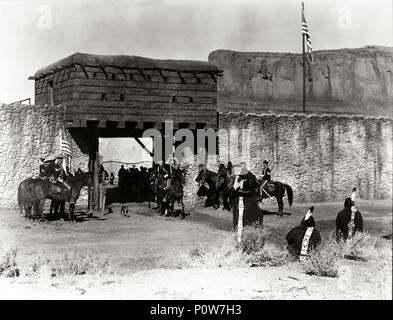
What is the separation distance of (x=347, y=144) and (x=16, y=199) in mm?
14318

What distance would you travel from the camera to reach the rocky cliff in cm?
8044

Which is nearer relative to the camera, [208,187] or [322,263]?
[322,263]

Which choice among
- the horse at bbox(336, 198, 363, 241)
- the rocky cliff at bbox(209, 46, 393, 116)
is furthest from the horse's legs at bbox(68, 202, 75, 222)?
the rocky cliff at bbox(209, 46, 393, 116)

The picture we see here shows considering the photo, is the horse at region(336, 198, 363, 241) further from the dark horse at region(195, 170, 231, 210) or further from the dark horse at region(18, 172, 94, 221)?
the dark horse at region(195, 170, 231, 210)

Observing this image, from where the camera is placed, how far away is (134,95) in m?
21.1

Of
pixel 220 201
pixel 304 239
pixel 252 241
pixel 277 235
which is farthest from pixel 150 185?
pixel 304 239

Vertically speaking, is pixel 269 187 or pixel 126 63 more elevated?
pixel 126 63

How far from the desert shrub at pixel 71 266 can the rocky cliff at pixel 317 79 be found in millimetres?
68526

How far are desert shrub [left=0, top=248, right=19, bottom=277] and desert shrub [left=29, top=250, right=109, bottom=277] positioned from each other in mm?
304

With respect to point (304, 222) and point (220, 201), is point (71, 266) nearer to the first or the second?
point (304, 222)

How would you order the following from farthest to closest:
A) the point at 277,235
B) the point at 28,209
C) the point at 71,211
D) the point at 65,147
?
1. the point at 65,147
2. the point at 28,209
3. the point at 71,211
4. the point at 277,235

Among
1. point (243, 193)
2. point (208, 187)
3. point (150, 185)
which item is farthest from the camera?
point (208, 187)

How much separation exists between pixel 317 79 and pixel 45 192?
7182 centimetres

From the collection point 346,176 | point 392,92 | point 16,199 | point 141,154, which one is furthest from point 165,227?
point 392,92
